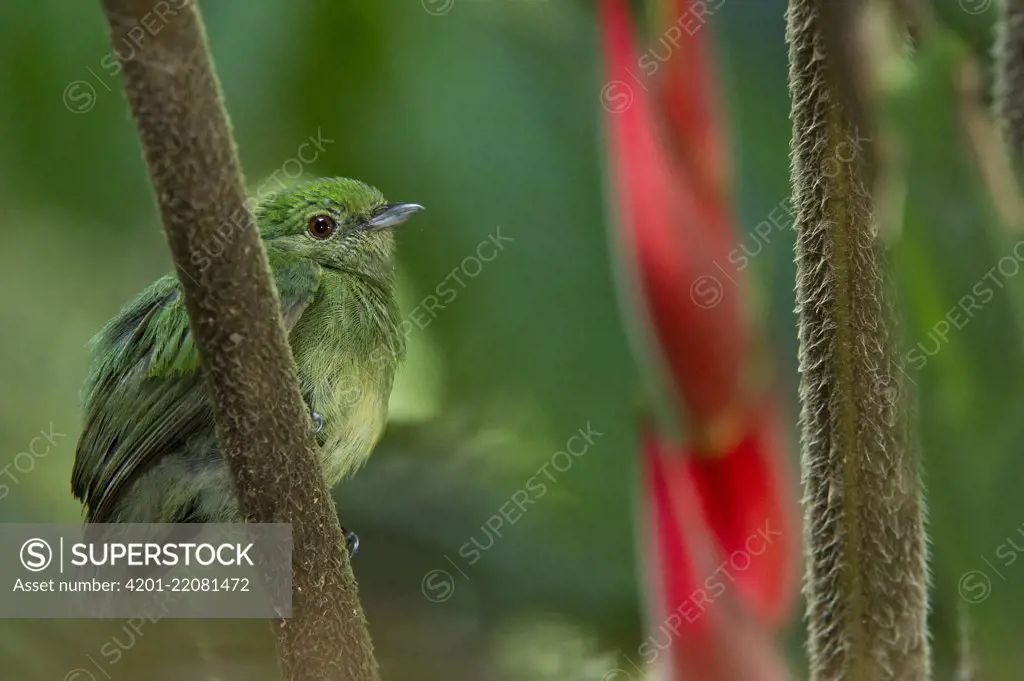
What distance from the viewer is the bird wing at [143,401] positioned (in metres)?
0.72

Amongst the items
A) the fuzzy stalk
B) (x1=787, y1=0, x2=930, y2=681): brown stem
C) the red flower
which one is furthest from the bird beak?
the fuzzy stalk

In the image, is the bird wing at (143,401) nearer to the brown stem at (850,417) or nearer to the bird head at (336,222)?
the bird head at (336,222)

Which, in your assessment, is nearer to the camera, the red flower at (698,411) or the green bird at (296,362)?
the red flower at (698,411)

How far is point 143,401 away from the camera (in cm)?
73

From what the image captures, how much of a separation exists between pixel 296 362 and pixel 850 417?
0.41 m

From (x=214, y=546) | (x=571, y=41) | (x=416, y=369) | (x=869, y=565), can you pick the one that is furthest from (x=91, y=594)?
(x=571, y=41)

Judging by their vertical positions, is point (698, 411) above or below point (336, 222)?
below

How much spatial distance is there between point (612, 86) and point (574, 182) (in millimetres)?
505

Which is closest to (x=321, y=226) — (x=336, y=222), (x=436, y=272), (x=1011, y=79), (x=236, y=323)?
(x=336, y=222)

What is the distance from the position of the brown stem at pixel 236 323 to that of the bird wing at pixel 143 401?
26cm

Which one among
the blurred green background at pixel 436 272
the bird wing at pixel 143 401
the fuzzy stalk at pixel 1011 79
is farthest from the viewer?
the blurred green background at pixel 436 272

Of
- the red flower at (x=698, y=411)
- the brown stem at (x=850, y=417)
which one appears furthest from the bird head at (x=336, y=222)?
the brown stem at (x=850, y=417)

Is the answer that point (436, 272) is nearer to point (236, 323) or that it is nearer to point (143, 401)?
point (143, 401)

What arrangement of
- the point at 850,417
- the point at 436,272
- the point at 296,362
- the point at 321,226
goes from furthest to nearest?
the point at 436,272
the point at 321,226
the point at 296,362
the point at 850,417
